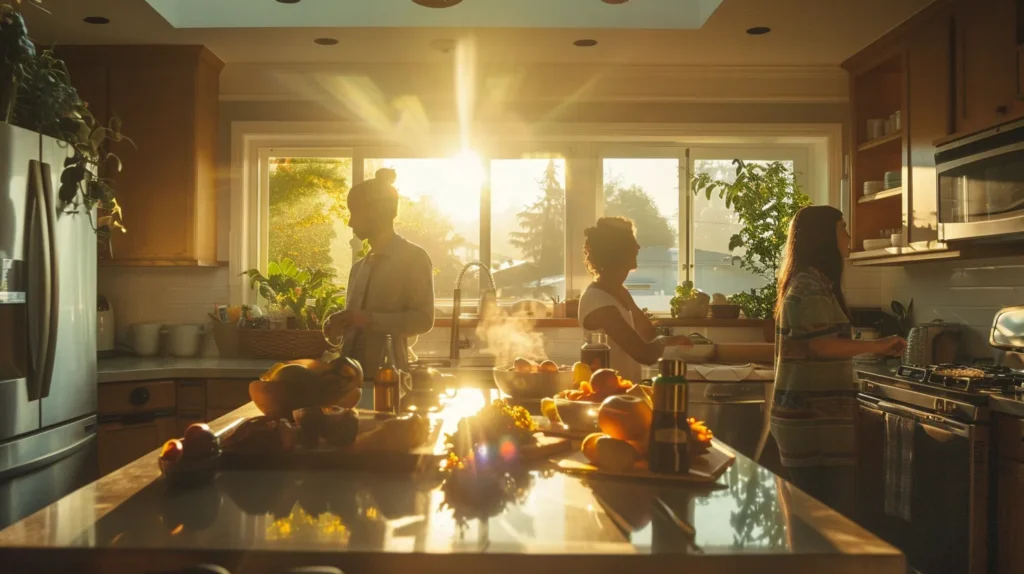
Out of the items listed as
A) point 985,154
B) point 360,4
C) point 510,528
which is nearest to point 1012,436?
point 985,154

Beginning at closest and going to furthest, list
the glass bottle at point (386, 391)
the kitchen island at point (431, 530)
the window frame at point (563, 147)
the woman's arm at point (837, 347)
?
1. the kitchen island at point (431, 530)
2. the glass bottle at point (386, 391)
3. the woman's arm at point (837, 347)
4. the window frame at point (563, 147)

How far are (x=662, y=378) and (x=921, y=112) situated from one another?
10.2 feet

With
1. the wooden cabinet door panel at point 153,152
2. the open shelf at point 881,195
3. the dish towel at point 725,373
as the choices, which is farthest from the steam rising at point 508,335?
the open shelf at point 881,195

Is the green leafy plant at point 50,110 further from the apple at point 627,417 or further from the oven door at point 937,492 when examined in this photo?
the oven door at point 937,492

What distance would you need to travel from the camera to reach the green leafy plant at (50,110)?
9.08ft

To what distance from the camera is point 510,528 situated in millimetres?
952

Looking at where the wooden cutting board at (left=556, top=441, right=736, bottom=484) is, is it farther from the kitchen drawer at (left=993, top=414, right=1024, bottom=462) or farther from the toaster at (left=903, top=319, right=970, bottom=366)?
the toaster at (left=903, top=319, right=970, bottom=366)

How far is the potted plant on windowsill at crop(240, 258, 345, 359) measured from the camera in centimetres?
405

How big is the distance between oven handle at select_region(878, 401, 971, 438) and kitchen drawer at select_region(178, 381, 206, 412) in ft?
9.97

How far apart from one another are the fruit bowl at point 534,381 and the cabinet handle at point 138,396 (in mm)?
2396

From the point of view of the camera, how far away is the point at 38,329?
9.25ft

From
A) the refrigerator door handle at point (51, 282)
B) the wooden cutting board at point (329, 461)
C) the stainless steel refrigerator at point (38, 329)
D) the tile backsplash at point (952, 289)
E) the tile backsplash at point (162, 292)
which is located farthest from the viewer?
the tile backsplash at point (162, 292)

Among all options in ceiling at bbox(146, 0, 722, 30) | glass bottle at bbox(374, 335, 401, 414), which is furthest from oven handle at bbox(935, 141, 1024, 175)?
glass bottle at bbox(374, 335, 401, 414)

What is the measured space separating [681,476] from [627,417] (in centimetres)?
12
